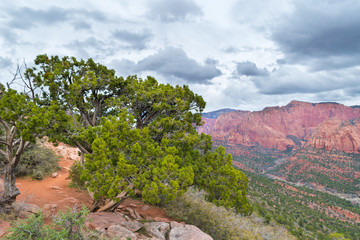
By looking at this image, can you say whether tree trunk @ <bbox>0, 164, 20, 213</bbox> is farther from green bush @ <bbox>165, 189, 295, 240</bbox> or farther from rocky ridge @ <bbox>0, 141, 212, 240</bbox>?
green bush @ <bbox>165, 189, 295, 240</bbox>

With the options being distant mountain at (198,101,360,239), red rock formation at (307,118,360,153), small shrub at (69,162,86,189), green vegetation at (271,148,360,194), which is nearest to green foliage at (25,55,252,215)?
small shrub at (69,162,86,189)

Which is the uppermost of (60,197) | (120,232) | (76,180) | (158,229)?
(120,232)

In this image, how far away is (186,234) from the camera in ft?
29.2

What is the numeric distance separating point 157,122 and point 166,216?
6.72m

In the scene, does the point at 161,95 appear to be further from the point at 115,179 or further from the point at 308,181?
the point at 308,181

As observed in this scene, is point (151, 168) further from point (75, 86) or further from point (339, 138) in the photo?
point (339, 138)

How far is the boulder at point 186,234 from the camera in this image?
8.63m

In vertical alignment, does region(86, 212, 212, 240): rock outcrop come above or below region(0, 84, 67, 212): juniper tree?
below

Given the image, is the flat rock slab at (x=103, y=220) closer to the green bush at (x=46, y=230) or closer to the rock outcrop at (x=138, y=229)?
the rock outcrop at (x=138, y=229)

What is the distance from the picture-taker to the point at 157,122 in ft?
36.4

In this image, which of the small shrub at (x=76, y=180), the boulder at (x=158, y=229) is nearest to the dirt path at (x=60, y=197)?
the small shrub at (x=76, y=180)

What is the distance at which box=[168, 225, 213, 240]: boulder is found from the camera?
A: 863 cm

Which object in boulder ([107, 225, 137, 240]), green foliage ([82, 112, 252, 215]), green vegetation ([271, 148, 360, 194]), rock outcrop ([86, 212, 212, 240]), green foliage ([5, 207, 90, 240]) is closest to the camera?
green foliage ([5, 207, 90, 240])

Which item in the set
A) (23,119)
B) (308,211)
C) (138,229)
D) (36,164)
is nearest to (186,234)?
(138,229)
